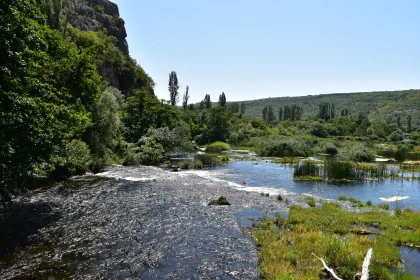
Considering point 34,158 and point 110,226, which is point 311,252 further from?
point 34,158

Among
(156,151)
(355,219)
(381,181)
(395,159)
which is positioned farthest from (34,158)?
(395,159)

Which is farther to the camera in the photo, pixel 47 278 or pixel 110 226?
pixel 110 226

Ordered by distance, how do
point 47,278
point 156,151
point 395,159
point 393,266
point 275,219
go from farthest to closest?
point 395,159, point 156,151, point 275,219, point 393,266, point 47,278

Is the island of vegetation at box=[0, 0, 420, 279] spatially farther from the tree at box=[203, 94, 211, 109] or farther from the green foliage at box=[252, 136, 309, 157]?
the tree at box=[203, 94, 211, 109]

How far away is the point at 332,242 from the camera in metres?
14.8

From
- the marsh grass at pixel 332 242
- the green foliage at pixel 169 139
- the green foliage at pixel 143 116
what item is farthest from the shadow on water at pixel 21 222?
the green foliage at pixel 143 116

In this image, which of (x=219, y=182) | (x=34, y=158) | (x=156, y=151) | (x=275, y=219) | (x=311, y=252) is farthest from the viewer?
(x=156, y=151)

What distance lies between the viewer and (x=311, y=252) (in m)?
15.0

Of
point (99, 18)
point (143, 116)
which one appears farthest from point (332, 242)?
point (99, 18)

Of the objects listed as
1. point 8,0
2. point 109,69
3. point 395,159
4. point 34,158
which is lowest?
point 395,159

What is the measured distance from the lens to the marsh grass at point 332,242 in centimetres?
1322

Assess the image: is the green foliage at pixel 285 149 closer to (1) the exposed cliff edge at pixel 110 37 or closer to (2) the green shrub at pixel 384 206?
(2) the green shrub at pixel 384 206

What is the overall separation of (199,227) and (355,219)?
11091 millimetres

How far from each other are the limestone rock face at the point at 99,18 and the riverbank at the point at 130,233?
227ft
